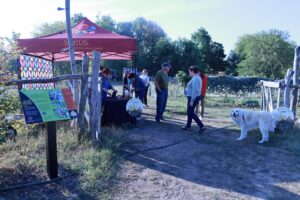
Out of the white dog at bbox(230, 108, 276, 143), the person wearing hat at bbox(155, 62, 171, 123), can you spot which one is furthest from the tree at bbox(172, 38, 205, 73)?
the white dog at bbox(230, 108, 276, 143)

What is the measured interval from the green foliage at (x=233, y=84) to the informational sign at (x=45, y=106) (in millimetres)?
16838

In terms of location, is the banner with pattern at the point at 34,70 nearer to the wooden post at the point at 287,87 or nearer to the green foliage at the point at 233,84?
the wooden post at the point at 287,87

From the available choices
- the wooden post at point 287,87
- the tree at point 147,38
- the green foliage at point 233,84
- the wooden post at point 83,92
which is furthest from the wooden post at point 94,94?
the tree at point 147,38

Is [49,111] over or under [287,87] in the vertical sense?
under

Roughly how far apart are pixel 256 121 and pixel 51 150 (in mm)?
4823

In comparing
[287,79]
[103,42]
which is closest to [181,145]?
[103,42]

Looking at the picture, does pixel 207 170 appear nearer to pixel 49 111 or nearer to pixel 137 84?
pixel 49 111

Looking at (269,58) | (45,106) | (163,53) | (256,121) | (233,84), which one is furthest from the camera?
(163,53)

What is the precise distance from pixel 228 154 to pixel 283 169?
108cm

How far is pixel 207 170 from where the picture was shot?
5277 millimetres

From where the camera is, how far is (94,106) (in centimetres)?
625

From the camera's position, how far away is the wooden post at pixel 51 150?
4.42 metres

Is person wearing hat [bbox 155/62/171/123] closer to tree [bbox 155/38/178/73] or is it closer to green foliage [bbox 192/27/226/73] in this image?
tree [bbox 155/38/178/73]

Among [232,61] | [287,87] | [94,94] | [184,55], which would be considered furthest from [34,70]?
[232,61]
